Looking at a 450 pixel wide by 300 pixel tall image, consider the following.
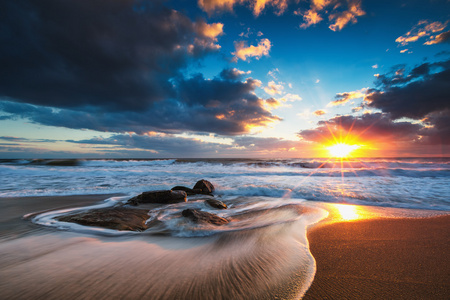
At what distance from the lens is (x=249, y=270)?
169cm

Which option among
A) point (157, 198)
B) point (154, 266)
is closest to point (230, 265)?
point (154, 266)

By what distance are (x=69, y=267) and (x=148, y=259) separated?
2.39 ft

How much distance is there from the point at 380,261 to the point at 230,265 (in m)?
1.57

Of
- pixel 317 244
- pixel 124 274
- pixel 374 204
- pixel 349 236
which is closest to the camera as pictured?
pixel 124 274

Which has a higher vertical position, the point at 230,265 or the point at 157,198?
the point at 230,265

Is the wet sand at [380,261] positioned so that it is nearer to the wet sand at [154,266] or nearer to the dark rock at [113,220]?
the wet sand at [154,266]

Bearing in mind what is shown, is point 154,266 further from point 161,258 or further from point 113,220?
point 113,220

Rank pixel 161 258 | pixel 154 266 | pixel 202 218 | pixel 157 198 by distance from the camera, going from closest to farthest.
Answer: pixel 154 266 → pixel 161 258 → pixel 202 218 → pixel 157 198

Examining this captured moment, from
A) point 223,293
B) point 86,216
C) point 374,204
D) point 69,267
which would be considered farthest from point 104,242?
point 374,204

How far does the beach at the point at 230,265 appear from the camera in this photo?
1386mm

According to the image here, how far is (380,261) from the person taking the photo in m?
1.84

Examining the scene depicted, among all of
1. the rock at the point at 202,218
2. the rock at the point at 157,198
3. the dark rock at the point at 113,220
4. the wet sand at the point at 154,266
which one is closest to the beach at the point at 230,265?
the wet sand at the point at 154,266

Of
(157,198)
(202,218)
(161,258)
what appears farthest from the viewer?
(157,198)

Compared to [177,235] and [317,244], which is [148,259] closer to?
[177,235]
